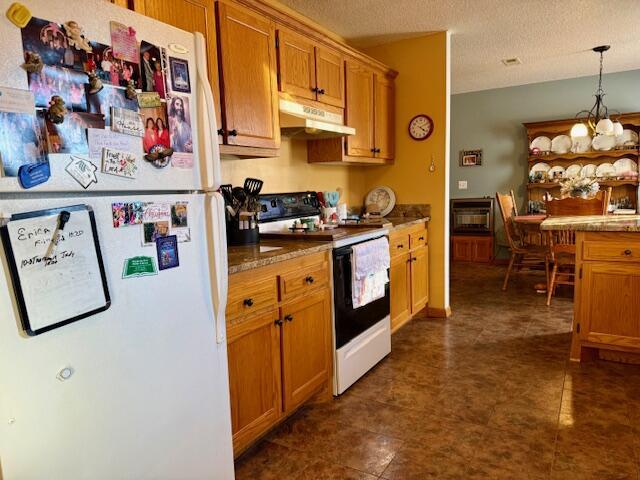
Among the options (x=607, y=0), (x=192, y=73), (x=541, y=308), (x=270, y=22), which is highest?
(x=607, y=0)

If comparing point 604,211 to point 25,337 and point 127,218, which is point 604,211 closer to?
point 127,218

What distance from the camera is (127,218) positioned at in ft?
3.69

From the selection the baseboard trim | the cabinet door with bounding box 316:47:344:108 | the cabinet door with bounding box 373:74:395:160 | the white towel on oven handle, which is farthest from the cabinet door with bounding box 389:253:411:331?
the cabinet door with bounding box 316:47:344:108

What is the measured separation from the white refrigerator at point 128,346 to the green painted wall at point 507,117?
564 cm

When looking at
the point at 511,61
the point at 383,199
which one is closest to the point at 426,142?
the point at 383,199

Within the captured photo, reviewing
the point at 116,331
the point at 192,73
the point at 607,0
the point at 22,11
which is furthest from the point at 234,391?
the point at 607,0

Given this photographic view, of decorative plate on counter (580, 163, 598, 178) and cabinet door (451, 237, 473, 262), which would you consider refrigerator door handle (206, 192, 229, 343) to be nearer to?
cabinet door (451, 237, 473, 262)

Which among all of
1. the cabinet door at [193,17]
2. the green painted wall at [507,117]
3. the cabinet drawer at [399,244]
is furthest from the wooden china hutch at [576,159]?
the cabinet door at [193,17]

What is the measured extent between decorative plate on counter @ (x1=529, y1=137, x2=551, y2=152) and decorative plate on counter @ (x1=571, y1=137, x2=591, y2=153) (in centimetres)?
29

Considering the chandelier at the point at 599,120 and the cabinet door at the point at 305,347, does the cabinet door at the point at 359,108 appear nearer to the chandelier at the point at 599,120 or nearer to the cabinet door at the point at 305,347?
the cabinet door at the point at 305,347

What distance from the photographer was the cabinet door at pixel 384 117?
362cm

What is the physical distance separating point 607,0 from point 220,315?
3.52m

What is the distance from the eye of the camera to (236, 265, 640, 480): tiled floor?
70.9 inches

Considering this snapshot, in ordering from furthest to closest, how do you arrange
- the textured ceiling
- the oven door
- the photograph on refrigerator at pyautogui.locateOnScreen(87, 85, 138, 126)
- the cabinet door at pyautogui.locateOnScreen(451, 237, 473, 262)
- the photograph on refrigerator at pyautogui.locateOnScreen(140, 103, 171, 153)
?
the cabinet door at pyautogui.locateOnScreen(451, 237, 473, 262), the textured ceiling, the oven door, the photograph on refrigerator at pyautogui.locateOnScreen(140, 103, 171, 153), the photograph on refrigerator at pyautogui.locateOnScreen(87, 85, 138, 126)
